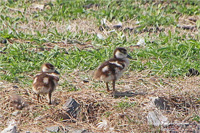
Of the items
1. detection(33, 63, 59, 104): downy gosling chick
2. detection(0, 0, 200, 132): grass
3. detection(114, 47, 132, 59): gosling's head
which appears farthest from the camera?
detection(0, 0, 200, 132): grass

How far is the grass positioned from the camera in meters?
7.35

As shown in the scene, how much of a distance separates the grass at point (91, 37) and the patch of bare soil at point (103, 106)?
9cm

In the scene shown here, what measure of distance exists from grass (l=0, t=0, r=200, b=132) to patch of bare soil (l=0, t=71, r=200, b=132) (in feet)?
0.29

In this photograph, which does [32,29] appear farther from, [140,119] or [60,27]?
[140,119]

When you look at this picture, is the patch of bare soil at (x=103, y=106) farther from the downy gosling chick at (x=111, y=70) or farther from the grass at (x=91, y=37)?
the downy gosling chick at (x=111, y=70)

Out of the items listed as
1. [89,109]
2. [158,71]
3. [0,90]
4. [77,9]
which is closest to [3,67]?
[0,90]

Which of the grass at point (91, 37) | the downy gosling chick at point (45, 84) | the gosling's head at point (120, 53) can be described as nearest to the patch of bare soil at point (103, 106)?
the grass at point (91, 37)

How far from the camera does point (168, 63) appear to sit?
25.0ft

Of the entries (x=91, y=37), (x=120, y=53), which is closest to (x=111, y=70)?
(x=120, y=53)

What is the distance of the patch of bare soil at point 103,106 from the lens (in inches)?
222

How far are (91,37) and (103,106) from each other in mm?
3179

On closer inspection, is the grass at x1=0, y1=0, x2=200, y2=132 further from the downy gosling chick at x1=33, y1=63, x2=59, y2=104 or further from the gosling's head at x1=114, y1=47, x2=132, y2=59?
the downy gosling chick at x1=33, y1=63, x2=59, y2=104

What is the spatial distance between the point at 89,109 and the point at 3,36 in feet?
10.5

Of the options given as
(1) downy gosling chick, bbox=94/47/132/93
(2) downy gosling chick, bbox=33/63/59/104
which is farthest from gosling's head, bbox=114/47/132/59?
(2) downy gosling chick, bbox=33/63/59/104
